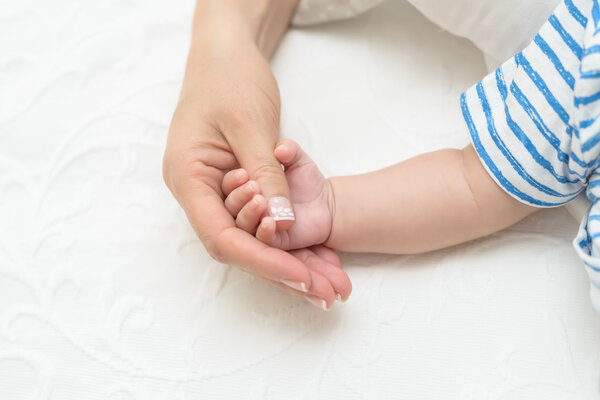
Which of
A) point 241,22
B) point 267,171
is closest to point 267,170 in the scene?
point 267,171

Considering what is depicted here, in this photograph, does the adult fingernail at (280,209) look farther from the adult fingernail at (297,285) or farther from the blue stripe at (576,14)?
the blue stripe at (576,14)

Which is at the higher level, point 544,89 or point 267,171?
point 544,89

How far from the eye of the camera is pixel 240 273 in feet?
2.16

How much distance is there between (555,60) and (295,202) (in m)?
0.28

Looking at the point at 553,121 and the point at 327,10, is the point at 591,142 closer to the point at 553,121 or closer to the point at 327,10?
the point at 553,121

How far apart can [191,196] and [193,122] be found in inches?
3.5

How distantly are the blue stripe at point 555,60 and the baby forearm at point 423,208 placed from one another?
11 centimetres

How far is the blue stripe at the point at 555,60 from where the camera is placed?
0.55m

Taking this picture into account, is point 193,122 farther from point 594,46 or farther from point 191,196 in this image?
point 594,46

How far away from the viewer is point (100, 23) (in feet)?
2.68

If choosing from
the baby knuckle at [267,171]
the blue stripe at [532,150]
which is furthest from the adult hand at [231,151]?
the blue stripe at [532,150]

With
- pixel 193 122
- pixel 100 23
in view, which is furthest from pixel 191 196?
pixel 100 23

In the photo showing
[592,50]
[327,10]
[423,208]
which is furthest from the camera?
[327,10]

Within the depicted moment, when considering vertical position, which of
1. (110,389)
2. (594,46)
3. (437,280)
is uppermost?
(594,46)
